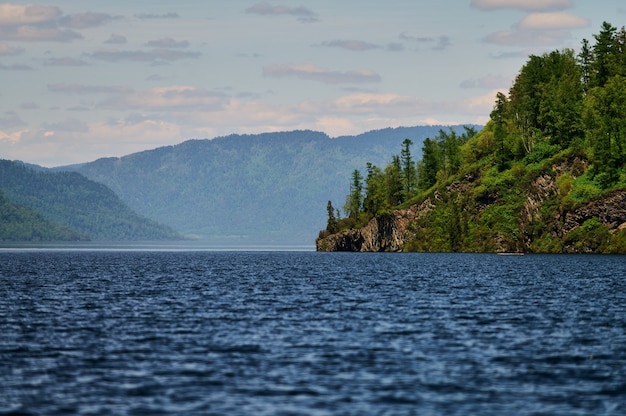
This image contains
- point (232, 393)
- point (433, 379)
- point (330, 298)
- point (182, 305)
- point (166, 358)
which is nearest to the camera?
point (232, 393)

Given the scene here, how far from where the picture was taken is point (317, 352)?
163ft

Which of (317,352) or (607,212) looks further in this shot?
(607,212)

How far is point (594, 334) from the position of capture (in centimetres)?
5744

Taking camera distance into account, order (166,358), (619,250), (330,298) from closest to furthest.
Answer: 1. (166,358)
2. (330,298)
3. (619,250)

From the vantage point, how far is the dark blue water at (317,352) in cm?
3644

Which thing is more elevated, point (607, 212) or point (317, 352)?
point (607, 212)

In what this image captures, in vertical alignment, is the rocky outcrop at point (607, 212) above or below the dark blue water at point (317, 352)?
above

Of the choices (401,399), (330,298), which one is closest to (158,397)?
(401,399)

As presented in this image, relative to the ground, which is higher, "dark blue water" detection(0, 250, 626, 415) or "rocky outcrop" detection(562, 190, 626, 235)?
"rocky outcrop" detection(562, 190, 626, 235)

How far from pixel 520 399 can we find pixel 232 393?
1212 centimetres

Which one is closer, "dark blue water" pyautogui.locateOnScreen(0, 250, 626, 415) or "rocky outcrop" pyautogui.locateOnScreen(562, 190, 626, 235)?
"dark blue water" pyautogui.locateOnScreen(0, 250, 626, 415)

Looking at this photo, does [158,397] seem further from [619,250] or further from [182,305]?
[619,250]

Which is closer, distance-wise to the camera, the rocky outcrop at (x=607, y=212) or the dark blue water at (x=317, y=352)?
the dark blue water at (x=317, y=352)

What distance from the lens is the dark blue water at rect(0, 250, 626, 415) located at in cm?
3644
